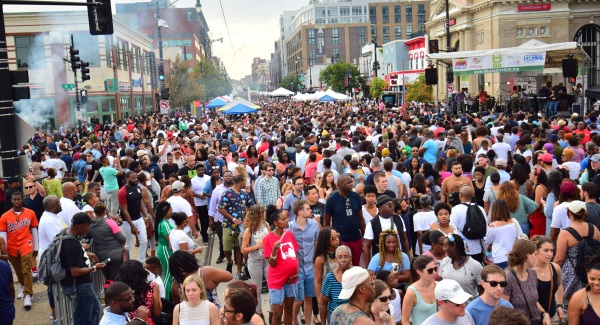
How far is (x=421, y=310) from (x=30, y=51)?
145ft

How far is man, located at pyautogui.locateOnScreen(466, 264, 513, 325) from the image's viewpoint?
17.7ft

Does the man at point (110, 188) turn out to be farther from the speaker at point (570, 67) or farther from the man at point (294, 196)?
the speaker at point (570, 67)

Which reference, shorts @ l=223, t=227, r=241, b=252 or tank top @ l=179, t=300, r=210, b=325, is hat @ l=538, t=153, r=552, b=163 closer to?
shorts @ l=223, t=227, r=241, b=252

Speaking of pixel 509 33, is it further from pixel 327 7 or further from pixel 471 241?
pixel 327 7

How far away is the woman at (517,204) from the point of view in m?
8.85

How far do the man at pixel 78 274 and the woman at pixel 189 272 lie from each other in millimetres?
1531

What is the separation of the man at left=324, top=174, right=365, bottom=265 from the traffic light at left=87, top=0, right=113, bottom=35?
16.3 feet

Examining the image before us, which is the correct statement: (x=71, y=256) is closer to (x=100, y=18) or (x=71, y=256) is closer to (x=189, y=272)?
(x=189, y=272)

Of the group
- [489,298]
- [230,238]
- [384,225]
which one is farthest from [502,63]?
[489,298]

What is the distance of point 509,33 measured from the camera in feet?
157

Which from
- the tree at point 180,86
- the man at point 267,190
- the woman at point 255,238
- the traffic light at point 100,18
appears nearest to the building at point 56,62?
the tree at point 180,86

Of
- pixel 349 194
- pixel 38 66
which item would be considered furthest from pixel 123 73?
pixel 349 194

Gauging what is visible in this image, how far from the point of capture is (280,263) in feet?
25.6

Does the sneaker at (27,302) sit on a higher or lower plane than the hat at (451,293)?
lower
